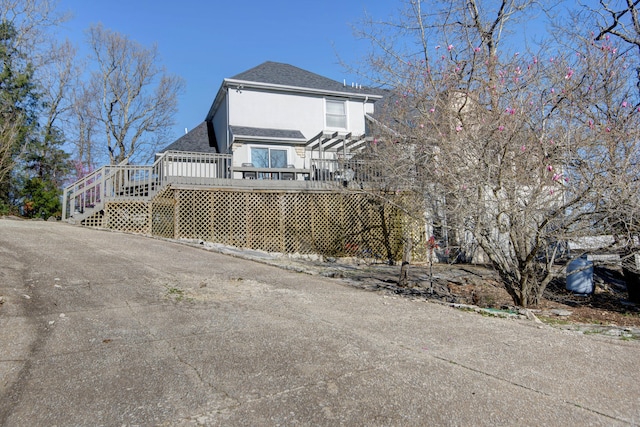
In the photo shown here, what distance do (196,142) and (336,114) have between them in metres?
→ 6.16

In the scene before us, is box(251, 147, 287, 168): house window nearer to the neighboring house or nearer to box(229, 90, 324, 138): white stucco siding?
the neighboring house

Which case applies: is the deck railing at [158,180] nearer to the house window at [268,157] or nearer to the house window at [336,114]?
the house window at [268,157]

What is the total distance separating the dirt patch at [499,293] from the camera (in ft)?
19.7

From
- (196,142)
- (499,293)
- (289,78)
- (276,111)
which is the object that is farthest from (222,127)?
(499,293)

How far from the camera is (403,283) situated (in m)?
7.61

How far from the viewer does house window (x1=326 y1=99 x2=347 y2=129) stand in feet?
57.6

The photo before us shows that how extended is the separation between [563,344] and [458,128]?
128 inches

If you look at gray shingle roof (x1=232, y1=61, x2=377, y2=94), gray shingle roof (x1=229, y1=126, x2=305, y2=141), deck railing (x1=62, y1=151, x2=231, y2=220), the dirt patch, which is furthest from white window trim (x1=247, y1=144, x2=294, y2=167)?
the dirt patch

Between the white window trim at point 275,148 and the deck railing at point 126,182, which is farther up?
the white window trim at point 275,148

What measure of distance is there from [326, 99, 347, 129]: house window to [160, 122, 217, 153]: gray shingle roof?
511cm

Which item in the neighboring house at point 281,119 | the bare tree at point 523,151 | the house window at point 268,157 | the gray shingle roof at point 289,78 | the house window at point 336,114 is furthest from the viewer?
the house window at point 336,114

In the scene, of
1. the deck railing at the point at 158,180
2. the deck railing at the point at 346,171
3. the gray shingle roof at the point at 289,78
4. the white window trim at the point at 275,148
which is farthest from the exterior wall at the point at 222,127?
the deck railing at the point at 346,171

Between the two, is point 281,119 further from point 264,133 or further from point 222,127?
point 222,127

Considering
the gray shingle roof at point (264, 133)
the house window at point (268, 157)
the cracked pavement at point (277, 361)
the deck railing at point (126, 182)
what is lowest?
the cracked pavement at point (277, 361)
